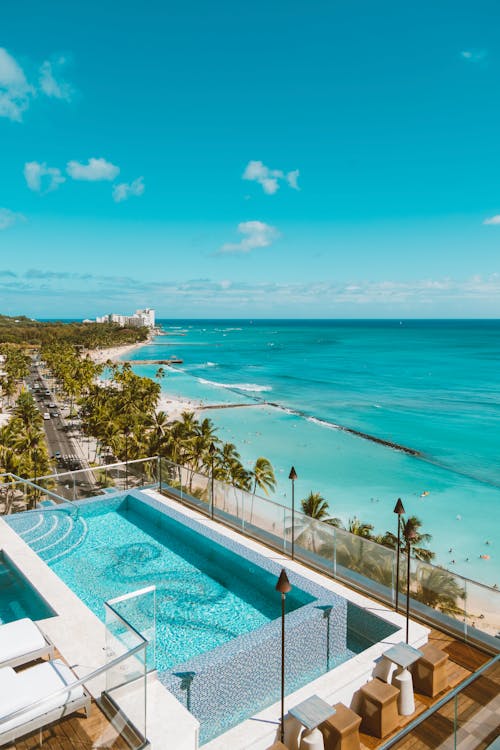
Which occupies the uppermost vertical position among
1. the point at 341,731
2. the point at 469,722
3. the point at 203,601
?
the point at 469,722

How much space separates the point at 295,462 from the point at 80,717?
3796 centimetres

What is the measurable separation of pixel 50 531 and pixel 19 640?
5759 mm

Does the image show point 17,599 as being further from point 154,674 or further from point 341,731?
point 341,731

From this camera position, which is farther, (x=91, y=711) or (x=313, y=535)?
(x=313, y=535)

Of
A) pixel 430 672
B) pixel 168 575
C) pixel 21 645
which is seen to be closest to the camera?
pixel 21 645

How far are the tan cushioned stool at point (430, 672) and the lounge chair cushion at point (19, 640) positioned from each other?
517cm

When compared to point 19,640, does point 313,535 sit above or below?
below

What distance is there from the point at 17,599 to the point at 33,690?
3829 mm

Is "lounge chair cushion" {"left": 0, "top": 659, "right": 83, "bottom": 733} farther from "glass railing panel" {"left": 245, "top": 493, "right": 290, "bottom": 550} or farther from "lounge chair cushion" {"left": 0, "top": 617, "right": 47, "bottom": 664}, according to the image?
"glass railing panel" {"left": 245, "top": 493, "right": 290, "bottom": 550}

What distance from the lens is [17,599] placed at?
809cm

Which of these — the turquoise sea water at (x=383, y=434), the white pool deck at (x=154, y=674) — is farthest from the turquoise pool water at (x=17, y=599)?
the turquoise sea water at (x=383, y=434)

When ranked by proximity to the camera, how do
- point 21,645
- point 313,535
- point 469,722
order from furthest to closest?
point 313,535 < point 21,645 < point 469,722

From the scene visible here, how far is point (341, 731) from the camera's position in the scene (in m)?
5.77

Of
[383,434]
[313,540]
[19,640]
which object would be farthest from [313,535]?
[383,434]
